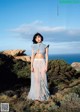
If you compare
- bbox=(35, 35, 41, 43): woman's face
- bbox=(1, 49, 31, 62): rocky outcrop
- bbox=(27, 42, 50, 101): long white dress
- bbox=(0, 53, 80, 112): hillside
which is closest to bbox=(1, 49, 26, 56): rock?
bbox=(1, 49, 31, 62): rocky outcrop

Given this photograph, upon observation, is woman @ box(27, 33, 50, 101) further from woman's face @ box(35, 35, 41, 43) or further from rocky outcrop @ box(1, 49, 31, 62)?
rocky outcrop @ box(1, 49, 31, 62)

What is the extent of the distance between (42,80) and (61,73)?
4.48m

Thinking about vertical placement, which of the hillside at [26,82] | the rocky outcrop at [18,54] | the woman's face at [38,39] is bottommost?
the hillside at [26,82]

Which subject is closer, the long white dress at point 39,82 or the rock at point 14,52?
the long white dress at point 39,82

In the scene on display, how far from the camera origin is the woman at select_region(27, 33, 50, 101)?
14036mm

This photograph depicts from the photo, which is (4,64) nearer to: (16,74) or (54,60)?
(16,74)

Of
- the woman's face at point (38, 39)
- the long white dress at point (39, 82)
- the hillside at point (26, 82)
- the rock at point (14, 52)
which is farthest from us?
the rock at point (14, 52)

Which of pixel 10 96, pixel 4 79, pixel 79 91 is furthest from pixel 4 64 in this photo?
pixel 79 91

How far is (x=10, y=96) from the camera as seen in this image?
47.7 feet

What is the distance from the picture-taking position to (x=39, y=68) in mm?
14195

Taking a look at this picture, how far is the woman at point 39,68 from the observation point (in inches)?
553

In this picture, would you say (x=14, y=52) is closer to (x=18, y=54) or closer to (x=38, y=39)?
(x=18, y=54)

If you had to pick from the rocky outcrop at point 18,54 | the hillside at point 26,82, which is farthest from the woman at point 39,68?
the rocky outcrop at point 18,54

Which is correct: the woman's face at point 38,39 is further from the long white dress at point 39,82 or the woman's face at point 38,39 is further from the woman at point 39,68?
the long white dress at point 39,82
